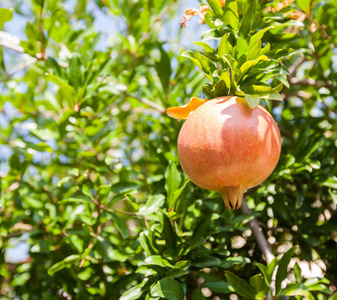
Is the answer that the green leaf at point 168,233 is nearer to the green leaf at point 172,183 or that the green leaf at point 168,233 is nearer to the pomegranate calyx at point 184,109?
the green leaf at point 172,183

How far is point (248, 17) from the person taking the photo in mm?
1022

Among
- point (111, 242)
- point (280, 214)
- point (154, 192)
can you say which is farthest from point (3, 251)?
point (280, 214)

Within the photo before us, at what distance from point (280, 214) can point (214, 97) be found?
75 centimetres

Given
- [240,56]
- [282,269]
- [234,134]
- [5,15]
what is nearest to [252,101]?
[234,134]

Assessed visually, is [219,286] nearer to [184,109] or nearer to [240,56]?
[184,109]

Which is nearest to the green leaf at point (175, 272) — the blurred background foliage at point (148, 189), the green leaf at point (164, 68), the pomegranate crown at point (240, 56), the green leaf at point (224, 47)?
the blurred background foliage at point (148, 189)

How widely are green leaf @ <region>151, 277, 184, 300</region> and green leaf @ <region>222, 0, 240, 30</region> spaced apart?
2.40 feet

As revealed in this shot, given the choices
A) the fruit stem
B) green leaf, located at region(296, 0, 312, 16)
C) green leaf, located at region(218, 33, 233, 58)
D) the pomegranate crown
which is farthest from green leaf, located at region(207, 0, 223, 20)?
the fruit stem

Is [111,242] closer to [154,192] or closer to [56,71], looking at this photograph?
[154,192]

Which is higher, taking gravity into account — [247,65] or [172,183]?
[247,65]

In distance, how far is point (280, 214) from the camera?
1.51m

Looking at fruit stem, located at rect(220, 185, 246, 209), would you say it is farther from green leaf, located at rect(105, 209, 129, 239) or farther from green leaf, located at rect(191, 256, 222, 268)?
green leaf, located at rect(105, 209, 129, 239)

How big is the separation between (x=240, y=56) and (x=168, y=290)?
0.66 metres

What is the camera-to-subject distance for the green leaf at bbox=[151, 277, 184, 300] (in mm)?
1010
